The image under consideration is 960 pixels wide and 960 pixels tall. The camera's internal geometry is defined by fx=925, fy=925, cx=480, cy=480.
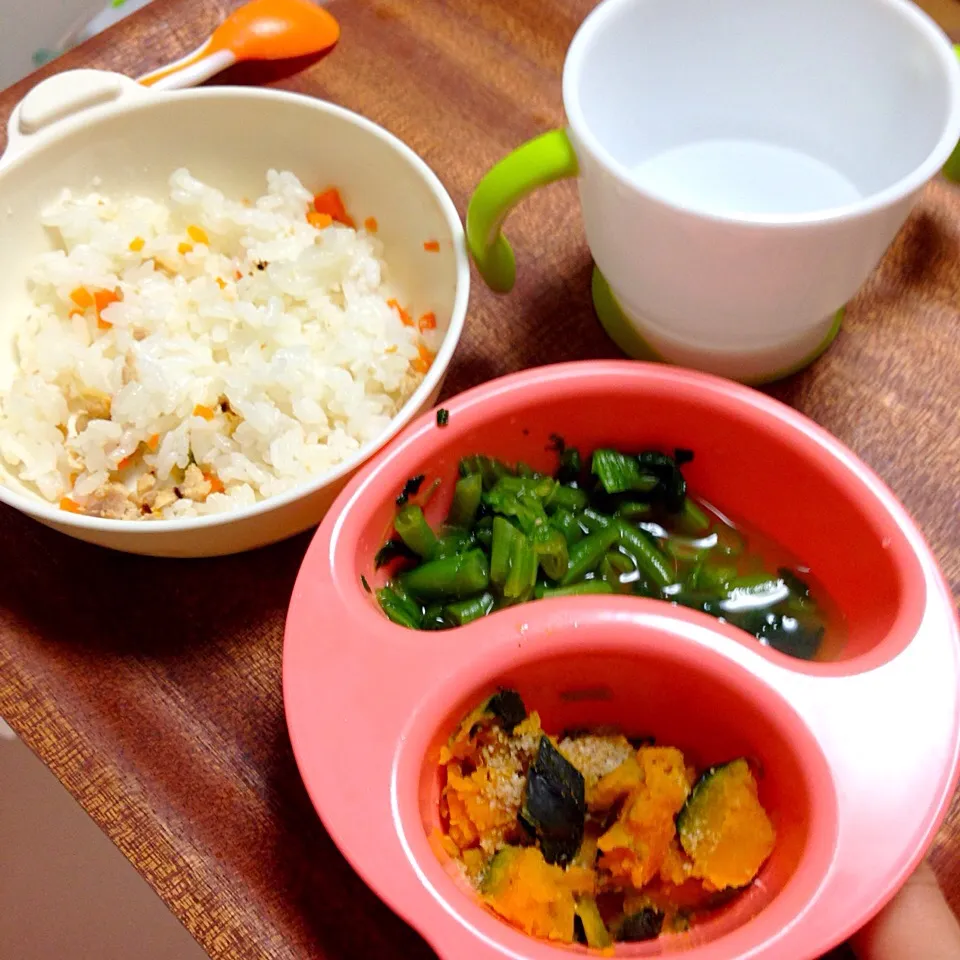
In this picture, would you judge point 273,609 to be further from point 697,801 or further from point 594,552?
point 697,801

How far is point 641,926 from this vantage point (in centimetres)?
67

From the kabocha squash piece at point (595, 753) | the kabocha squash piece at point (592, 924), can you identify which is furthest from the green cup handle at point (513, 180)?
the kabocha squash piece at point (592, 924)

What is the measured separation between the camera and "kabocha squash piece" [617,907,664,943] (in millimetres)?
670

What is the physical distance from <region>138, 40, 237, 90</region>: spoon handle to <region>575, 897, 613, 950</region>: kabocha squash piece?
3.10 ft

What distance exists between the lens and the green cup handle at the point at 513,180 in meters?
0.78

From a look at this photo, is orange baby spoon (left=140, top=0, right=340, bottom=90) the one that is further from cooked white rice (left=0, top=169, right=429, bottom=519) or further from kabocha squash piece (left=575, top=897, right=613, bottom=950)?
kabocha squash piece (left=575, top=897, right=613, bottom=950)

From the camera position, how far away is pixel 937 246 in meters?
1.02

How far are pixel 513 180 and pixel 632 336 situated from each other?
216 millimetres

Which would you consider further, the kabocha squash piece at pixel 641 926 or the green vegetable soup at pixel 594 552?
the green vegetable soup at pixel 594 552

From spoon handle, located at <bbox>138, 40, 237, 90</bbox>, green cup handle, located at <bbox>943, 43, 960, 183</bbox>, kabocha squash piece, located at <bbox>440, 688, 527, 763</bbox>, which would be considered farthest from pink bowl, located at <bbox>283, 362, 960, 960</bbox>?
spoon handle, located at <bbox>138, 40, 237, 90</bbox>

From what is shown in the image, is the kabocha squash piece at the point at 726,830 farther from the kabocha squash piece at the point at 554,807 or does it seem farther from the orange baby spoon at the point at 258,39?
the orange baby spoon at the point at 258,39

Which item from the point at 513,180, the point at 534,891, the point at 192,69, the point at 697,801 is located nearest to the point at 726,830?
the point at 697,801

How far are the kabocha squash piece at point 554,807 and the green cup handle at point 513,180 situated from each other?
17.9 inches

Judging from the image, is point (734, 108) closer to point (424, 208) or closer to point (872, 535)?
point (424, 208)
